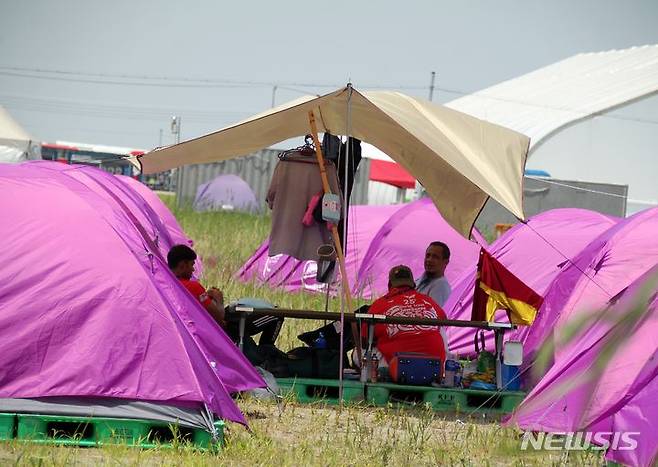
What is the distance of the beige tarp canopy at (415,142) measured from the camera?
28.5 feet

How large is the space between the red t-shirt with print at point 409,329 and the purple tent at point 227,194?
28.4 m

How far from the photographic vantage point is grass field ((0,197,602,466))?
6438 mm

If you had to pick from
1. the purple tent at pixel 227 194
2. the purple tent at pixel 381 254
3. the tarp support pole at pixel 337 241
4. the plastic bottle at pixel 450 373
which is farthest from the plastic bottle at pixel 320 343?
the purple tent at pixel 227 194

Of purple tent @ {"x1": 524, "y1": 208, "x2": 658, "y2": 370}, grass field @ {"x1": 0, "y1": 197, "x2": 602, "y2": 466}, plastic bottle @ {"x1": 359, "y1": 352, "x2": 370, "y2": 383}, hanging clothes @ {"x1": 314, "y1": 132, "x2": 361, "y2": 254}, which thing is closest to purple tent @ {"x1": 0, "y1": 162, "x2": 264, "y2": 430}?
grass field @ {"x1": 0, "y1": 197, "x2": 602, "y2": 466}

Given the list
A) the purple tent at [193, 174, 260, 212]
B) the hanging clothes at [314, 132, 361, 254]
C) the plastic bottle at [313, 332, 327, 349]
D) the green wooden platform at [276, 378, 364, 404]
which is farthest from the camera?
the purple tent at [193, 174, 260, 212]

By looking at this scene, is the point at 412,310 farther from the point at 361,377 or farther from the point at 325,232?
the point at 325,232

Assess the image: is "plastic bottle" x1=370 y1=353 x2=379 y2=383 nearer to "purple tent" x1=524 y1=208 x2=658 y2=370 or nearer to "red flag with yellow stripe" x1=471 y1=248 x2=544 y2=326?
"red flag with yellow stripe" x1=471 y1=248 x2=544 y2=326

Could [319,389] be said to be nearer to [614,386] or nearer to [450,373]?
[450,373]

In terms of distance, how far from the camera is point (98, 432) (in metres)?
6.80

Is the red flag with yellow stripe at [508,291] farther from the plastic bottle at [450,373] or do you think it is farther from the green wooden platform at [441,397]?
the green wooden platform at [441,397]

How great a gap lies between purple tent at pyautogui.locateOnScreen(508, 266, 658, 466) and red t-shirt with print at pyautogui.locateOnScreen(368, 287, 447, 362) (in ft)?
4.90

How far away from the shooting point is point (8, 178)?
24.8ft

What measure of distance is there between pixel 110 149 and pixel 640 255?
7801 centimetres

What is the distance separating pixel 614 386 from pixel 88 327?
3.02 metres
